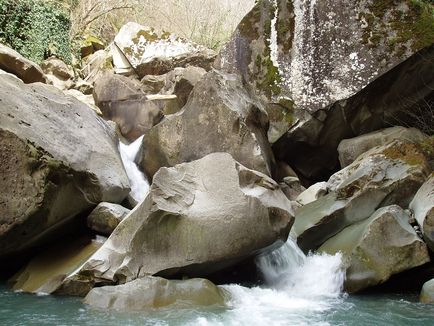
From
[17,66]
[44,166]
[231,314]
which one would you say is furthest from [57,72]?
[231,314]

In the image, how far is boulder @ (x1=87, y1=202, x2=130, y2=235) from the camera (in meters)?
7.20

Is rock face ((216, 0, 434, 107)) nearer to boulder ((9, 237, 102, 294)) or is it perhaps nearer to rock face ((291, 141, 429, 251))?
rock face ((291, 141, 429, 251))

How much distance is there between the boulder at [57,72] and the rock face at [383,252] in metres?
10.0

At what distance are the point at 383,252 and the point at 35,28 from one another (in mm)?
11475

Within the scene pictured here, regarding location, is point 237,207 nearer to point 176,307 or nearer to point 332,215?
point 176,307

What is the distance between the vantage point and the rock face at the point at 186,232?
6051 millimetres

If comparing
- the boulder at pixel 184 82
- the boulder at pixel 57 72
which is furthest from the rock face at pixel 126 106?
the boulder at pixel 57 72

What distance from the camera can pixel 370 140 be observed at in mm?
9648

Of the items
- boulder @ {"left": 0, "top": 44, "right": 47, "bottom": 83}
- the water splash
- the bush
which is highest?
the bush

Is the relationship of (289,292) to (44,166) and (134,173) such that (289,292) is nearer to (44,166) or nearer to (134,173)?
(44,166)

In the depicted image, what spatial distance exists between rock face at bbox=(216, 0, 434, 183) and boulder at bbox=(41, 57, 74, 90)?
210 inches

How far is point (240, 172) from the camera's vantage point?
6.73 meters

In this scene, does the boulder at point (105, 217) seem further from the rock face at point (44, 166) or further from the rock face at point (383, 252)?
the rock face at point (383, 252)

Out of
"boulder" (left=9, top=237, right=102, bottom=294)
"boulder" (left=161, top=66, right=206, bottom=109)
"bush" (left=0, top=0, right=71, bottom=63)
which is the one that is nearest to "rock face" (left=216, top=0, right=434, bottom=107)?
"boulder" (left=161, top=66, right=206, bottom=109)
